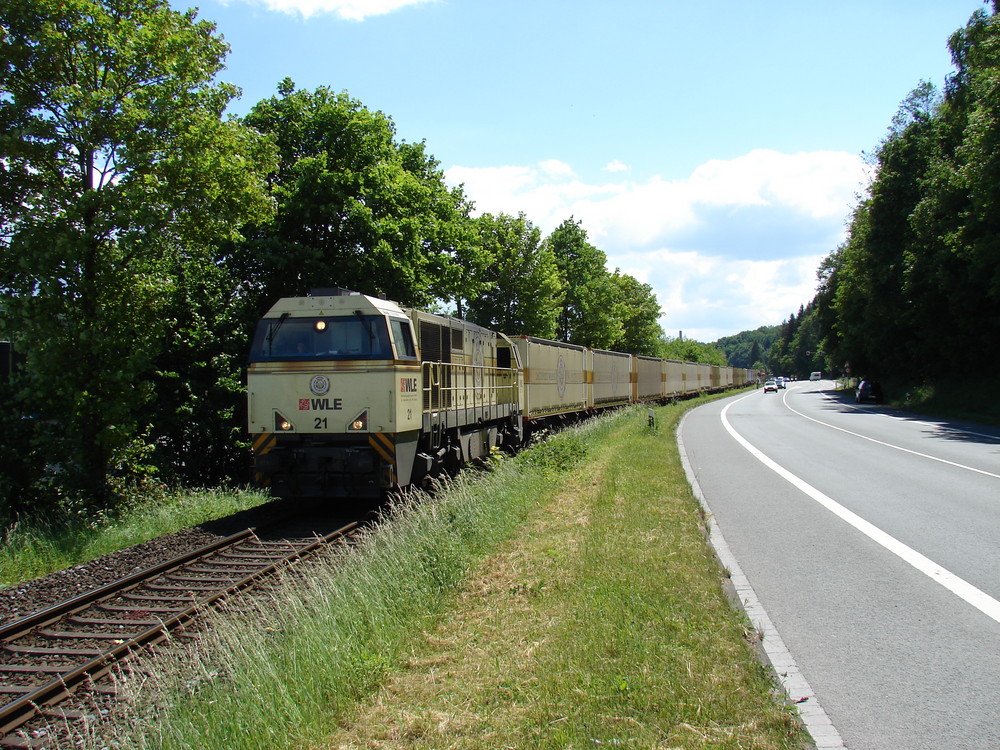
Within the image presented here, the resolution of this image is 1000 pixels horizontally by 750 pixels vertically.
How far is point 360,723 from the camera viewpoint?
4.07 metres

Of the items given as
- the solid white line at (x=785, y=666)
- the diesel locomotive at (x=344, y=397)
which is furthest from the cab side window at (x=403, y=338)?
the solid white line at (x=785, y=666)

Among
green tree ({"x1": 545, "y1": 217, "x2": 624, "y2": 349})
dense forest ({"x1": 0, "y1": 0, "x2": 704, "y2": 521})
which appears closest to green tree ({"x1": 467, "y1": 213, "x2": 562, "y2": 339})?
green tree ({"x1": 545, "y1": 217, "x2": 624, "y2": 349})

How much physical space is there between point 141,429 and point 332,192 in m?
7.92

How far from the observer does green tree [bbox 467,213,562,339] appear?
40.0 meters

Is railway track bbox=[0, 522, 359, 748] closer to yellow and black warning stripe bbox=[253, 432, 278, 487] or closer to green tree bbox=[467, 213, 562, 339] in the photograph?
yellow and black warning stripe bbox=[253, 432, 278, 487]

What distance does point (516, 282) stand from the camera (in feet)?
132

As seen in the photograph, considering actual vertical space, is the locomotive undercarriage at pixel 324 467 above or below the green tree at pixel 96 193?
below

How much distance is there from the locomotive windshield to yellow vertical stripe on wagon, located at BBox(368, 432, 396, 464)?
1.19m

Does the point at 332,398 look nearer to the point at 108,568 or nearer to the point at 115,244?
the point at 108,568

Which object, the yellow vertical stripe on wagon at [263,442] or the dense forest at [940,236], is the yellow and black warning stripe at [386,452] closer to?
the yellow vertical stripe on wagon at [263,442]

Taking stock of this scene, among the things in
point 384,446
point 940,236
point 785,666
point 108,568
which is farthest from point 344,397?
point 940,236

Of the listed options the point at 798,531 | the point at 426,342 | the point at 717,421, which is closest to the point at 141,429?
the point at 426,342

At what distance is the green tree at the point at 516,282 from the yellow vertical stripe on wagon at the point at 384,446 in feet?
96.4

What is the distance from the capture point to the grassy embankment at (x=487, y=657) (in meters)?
3.92
